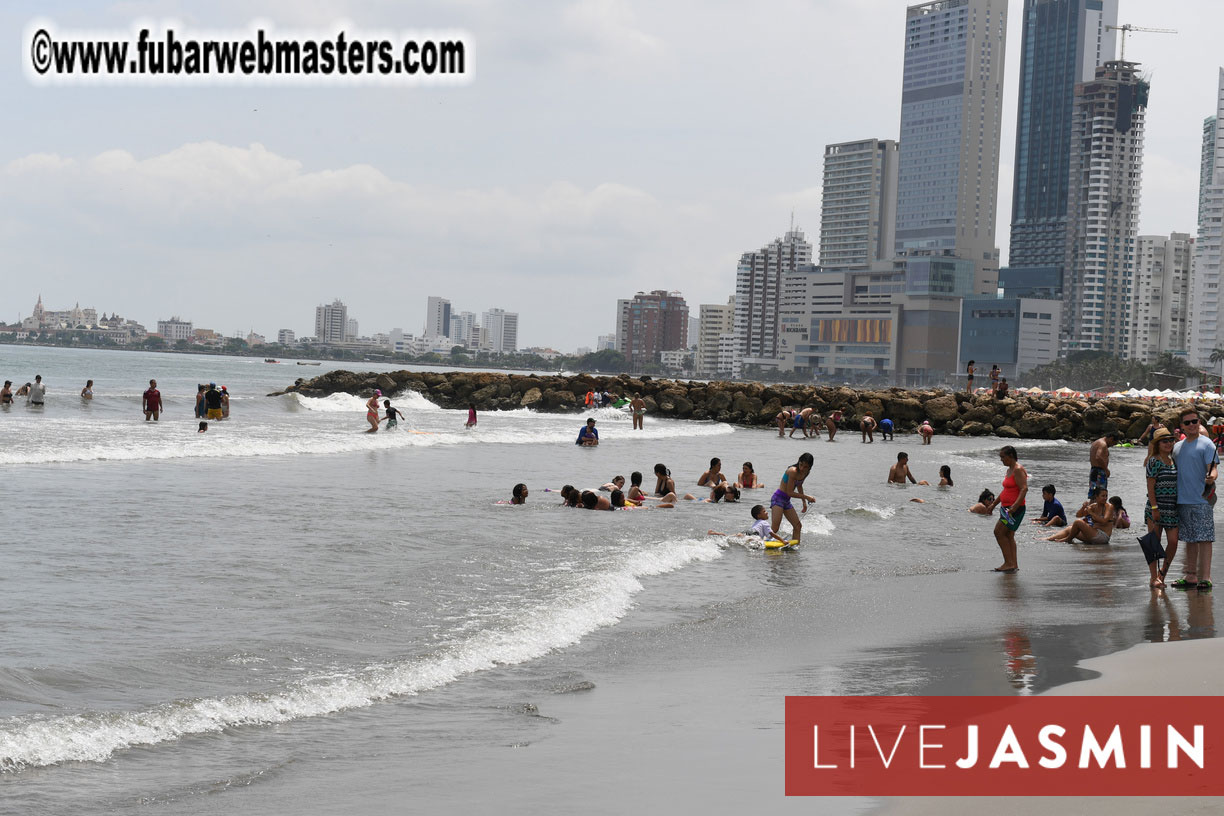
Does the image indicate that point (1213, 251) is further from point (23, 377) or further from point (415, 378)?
point (23, 377)

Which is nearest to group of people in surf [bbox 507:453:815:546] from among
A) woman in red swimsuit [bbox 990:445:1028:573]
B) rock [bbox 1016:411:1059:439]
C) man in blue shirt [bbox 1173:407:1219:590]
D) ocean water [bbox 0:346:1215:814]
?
ocean water [bbox 0:346:1215:814]

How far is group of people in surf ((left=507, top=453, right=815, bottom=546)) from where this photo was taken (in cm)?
1495

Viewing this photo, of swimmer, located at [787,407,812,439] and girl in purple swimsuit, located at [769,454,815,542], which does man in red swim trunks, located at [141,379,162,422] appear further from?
girl in purple swimsuit, located at [769,454,815,542]

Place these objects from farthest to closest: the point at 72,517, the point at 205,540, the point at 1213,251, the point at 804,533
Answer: the point at 1213,251 < the point at 804,533 < the point at 72,517 < the point at 205,540

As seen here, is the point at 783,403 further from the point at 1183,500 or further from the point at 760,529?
the point at 1183,500

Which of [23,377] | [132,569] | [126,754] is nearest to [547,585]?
[132,569]

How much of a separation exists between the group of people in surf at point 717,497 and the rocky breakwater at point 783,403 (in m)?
27.6

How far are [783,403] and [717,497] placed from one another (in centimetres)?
3365

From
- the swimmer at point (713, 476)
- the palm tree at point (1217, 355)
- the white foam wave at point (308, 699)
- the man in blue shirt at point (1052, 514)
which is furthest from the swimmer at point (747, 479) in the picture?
the palm tree at point (1217, 355)

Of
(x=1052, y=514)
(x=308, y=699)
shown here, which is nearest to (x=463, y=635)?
(x=308, y=699)

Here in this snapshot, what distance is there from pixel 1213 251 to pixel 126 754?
157 m

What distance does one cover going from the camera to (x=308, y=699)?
689cm

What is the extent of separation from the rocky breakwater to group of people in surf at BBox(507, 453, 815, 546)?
27.6 m

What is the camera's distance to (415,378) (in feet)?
216
